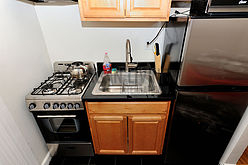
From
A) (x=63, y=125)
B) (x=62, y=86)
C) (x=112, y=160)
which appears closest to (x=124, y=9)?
(x=62, y=86)

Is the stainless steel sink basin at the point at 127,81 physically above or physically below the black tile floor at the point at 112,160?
above

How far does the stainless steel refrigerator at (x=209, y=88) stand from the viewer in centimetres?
83

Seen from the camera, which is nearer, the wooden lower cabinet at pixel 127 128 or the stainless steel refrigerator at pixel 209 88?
the stainless steel refrigerator at pixel 209 88

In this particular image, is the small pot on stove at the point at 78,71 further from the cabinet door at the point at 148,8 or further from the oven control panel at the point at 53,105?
the cabinet door at the point at 148,8

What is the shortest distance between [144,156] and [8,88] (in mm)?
1528

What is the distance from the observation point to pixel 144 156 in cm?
146

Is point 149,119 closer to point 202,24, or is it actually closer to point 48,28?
point 202,24

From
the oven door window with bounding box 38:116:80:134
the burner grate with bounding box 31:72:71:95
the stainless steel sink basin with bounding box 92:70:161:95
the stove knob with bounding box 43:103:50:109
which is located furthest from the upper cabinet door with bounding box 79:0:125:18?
the oven door window with bounding box 38:116:80:134

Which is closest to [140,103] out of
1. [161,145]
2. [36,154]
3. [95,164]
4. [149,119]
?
[149,119]

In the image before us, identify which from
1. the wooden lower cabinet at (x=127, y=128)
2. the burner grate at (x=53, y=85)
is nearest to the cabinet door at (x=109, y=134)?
the wooden lower cabinet at (x=127, y=128)

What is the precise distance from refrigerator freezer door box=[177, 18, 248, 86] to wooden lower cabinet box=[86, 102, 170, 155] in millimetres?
352

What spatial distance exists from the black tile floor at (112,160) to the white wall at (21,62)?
246 mm

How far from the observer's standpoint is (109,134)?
50.1 inches

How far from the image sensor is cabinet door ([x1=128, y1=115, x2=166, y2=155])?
46.1 inches
